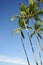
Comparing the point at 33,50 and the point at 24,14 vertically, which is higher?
the point at 24,14

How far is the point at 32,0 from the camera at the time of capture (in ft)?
125

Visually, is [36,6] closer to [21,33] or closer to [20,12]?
[20,12]

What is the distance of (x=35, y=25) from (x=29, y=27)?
4.15ft

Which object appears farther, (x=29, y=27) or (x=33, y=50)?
(x=29, y=27)

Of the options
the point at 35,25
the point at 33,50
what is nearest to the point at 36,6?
the point at 35,25

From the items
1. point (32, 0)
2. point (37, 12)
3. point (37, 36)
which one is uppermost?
point (32, 0)

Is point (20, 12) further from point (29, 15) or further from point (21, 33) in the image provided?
point (21, 33)

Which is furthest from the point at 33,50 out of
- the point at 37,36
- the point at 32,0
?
the point at 32,0

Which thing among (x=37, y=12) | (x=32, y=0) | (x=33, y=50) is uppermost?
(x=32, y=0)

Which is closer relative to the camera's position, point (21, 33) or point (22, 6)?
point (22, 6)

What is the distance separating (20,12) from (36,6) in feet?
10.6

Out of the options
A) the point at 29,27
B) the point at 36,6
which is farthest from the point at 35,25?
the point at 36,6

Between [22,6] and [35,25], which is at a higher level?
[22,6]

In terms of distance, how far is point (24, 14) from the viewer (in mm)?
38969
